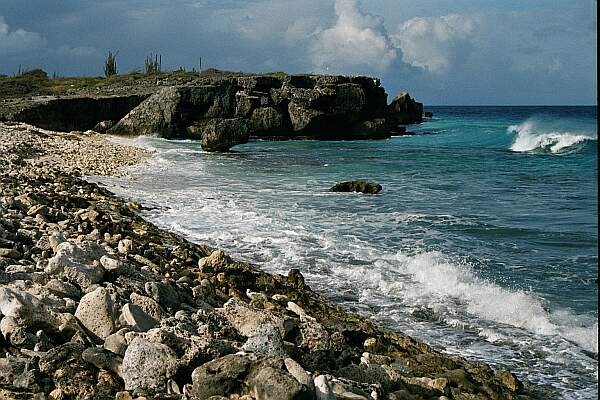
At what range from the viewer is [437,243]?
12242 mm

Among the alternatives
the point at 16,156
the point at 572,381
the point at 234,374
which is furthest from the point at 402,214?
the point at 16,156

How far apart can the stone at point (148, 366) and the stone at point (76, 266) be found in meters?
1.79

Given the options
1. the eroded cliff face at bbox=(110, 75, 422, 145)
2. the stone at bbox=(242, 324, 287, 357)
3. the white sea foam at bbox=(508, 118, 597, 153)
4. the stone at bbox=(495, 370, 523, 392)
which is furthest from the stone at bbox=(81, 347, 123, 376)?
the eroded cliff face at bbox=(110, 75, 422, 145)

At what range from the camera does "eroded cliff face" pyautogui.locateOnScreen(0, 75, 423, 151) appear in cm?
4778

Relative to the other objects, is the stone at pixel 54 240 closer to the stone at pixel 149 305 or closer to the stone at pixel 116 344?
the stone at pixel 149 305

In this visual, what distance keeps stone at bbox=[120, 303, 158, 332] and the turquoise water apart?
11.4 ft

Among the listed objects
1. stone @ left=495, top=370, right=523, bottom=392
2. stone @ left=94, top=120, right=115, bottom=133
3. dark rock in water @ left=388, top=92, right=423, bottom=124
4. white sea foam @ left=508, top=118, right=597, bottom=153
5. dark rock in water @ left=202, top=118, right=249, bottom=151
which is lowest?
stone @ left=495, top=370, right=523, bottom=392

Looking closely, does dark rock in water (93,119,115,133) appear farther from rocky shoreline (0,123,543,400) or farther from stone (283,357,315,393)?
stone (283,357,315,393)

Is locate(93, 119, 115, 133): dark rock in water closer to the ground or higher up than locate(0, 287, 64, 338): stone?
higher up

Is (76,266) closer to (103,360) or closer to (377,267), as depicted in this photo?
(103,360)

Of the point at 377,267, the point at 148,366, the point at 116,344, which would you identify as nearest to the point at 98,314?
the point at 116,344

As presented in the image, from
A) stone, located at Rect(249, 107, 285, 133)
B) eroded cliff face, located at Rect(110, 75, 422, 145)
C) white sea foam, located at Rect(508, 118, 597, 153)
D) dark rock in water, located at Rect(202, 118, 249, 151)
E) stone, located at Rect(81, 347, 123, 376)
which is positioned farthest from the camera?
stone, located at Rect(249, 107, 285, 133)

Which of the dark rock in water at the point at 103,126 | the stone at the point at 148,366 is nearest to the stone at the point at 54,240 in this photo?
the stone at the point at 148,366

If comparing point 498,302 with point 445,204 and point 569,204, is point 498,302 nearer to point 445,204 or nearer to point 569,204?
point 445,204
